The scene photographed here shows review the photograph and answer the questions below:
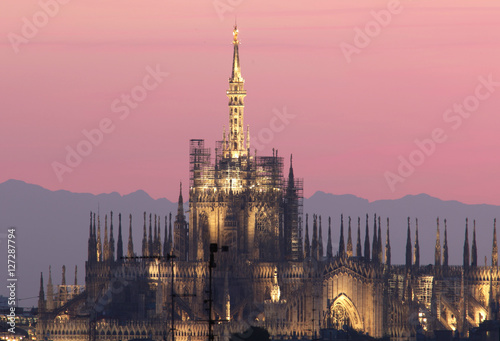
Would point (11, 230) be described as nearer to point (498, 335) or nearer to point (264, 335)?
point (264, 335)

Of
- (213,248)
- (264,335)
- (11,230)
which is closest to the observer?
(213,248)

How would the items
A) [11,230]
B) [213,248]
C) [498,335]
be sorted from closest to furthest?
[213,248]
[11,230]
[498,335]

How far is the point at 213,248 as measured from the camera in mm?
106875

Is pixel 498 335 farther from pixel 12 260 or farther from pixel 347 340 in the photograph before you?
pixel 12 260

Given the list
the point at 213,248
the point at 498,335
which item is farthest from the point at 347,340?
the point at 213,248

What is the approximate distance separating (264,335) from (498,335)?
48.2 metres

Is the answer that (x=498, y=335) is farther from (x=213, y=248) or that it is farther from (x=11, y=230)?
(x=213, y=248)

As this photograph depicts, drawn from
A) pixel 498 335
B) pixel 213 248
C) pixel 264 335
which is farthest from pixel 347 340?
pixel 213 248

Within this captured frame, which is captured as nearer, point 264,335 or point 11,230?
point 264,335

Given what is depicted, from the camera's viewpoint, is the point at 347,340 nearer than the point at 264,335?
No

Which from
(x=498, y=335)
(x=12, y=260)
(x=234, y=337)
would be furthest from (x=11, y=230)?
(x=498, y=335)

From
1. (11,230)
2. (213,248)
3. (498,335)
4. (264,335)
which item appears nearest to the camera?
(213,248)

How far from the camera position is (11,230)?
182375 mm

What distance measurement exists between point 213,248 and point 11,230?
78510 mm
